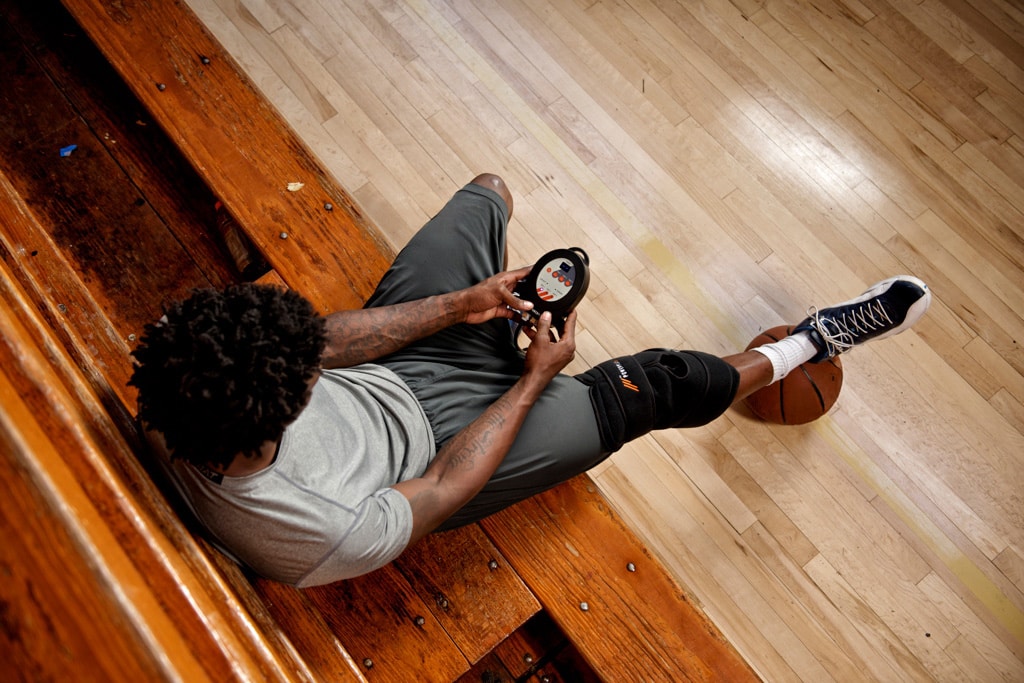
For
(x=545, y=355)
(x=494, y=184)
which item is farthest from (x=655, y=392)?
(x=494, y=184)

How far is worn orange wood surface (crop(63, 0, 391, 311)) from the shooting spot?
167cm

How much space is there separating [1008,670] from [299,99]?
→ 2504 mm

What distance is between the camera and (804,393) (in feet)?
6.30

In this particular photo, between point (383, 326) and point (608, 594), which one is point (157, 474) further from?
point (608, 594)

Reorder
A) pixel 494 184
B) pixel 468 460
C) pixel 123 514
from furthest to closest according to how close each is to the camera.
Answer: pixel 494 184, pixel 468 460, pixel 123 514

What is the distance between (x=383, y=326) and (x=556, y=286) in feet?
1.19

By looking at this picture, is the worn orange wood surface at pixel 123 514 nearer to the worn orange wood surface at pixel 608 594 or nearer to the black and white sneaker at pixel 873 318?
the worn orange wood surface at pixel 608 594

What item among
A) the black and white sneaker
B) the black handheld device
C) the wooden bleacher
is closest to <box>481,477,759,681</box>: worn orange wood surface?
the wooden bleacher

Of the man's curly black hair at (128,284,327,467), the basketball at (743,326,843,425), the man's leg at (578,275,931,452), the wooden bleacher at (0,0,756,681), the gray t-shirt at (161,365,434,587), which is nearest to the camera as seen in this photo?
the wooden bleacher at (0,0,756,681)

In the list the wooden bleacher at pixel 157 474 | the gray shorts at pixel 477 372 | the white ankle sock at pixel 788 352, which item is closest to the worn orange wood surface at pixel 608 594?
the wooden bleacher at pixel 157 474

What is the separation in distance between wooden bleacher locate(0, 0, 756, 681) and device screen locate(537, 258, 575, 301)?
394 mm

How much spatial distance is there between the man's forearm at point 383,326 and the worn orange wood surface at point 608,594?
16.2 inches

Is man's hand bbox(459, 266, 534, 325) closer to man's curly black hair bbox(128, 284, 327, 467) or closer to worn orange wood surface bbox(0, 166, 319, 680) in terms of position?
man's curly black hair bbox(128, 284, 327, 467)

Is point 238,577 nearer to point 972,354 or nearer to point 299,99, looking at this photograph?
point 299,99
